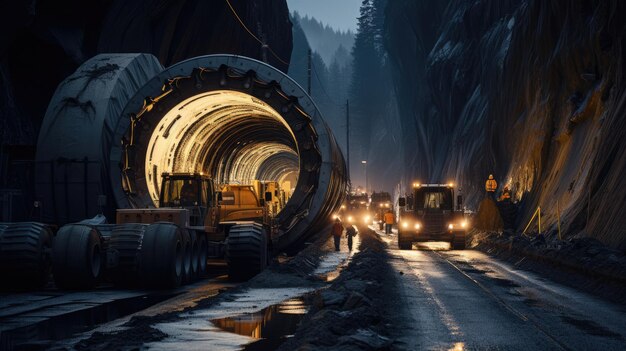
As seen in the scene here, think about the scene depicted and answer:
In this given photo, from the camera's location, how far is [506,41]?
57750 millimetres

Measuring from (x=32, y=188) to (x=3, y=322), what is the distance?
20.1 m

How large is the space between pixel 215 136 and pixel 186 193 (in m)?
13.8

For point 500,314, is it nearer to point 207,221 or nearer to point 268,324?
point 268,324

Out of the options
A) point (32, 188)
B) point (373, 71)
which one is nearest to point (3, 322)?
point (32, 188)

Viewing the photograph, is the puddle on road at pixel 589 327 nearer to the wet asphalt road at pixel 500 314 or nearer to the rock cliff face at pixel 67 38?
the wet asphalt road at pixel 500 314

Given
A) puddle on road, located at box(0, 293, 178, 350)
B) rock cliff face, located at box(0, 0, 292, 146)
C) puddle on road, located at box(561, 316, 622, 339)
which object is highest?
rock cliff face, located at box(0, 0, 292, 146)

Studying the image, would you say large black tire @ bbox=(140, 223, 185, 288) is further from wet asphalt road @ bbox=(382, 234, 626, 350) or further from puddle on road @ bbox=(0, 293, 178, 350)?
wet asphalt road @ bbox=(382, 234, 626, 350)

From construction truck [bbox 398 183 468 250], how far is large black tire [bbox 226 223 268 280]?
1475 cm

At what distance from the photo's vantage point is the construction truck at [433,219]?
114 feet

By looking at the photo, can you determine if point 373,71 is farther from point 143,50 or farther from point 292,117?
point 292,117

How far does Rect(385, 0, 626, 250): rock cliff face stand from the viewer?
91.4ft

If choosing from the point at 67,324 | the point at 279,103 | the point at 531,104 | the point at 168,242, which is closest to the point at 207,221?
the point at 168,242

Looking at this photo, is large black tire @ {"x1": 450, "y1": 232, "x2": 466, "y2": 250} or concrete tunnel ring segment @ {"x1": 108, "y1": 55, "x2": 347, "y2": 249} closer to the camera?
concrete tunnel ring segment @ {"x1": 108, "y1": 55, "x2": 347, "y2": 249}

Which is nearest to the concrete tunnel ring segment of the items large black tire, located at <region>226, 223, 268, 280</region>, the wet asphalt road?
the wet asphalt road
